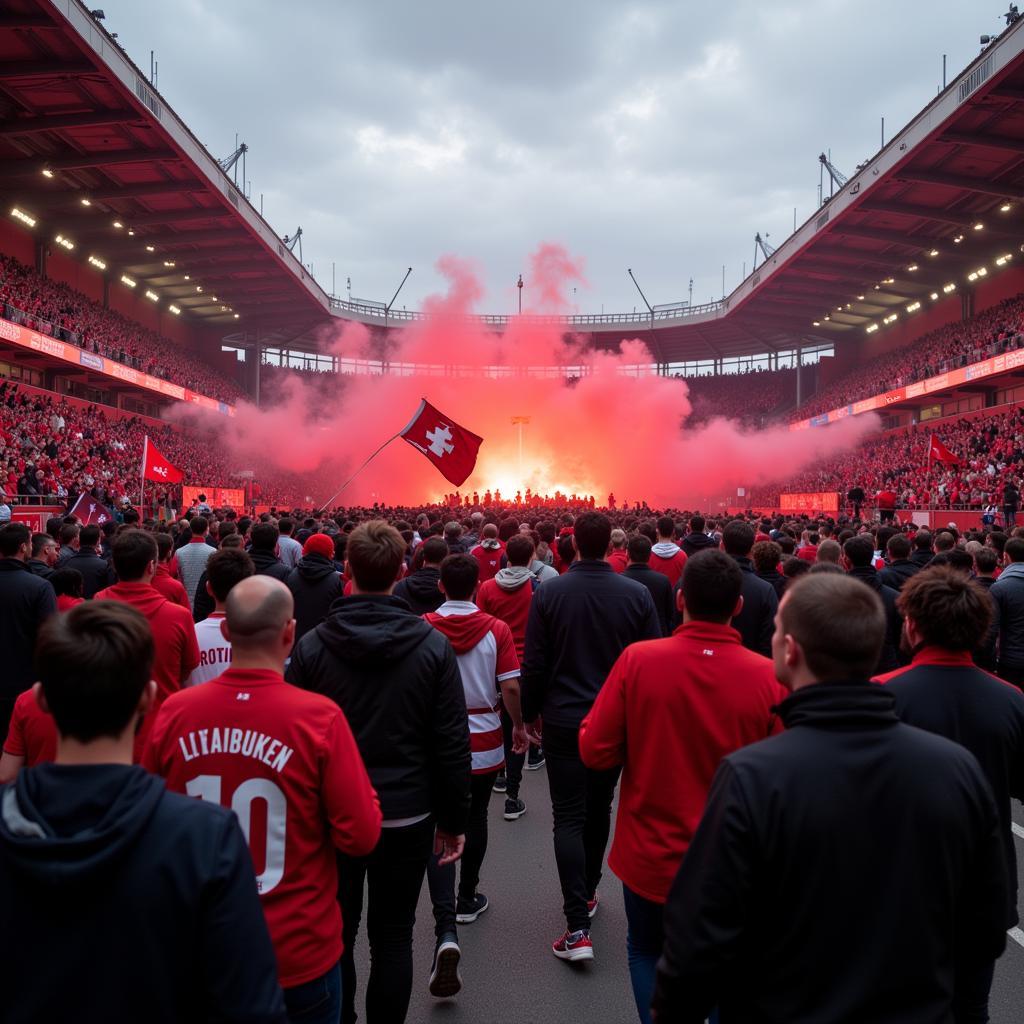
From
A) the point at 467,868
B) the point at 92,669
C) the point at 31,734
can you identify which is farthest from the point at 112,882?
the point at 467,868

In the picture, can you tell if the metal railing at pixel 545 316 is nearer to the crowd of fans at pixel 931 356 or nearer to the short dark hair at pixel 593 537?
the crowd of fans at pixel 931 356

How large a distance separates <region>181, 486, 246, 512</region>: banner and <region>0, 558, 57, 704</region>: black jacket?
22.6 meters

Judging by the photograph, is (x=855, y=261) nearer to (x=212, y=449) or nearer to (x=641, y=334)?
(x=641, y=334)

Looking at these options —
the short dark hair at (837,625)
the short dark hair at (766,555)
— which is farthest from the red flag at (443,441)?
the short dark hair at (837,625)

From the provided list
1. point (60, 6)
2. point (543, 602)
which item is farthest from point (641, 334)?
point (543, 602)

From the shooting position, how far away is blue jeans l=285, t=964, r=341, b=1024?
228cm

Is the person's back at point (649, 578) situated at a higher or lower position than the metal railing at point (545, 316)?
lower

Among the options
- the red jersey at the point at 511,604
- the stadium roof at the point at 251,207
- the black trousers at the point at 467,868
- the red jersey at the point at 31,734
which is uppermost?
the stadium roof at the point at 251,207

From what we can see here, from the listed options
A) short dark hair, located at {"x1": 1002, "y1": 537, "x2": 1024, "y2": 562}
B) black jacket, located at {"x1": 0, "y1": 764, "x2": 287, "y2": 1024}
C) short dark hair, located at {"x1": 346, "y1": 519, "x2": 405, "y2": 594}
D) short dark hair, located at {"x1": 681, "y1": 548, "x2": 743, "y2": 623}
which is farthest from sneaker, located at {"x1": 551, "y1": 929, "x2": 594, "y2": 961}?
short dark hair, located at {"x1": 1002, "y1": 537, "x2": 1024, "y2": 562}

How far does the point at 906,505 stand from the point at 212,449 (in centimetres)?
3332

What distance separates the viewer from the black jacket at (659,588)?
19.1 feet

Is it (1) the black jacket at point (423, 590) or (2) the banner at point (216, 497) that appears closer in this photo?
(1) the black jacket at point (423, 590)

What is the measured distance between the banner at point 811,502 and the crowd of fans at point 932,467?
2.13 metres

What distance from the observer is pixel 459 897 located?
429 centimetres
